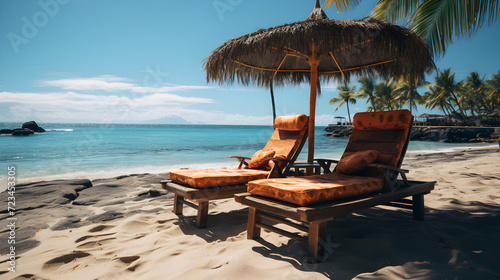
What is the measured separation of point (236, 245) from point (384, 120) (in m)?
2.37

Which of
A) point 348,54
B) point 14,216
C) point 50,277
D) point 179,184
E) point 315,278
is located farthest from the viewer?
point 348,54

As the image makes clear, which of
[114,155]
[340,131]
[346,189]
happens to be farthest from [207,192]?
[340,131]

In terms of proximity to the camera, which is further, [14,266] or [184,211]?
[184,211]

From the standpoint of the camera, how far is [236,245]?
7.79 feet

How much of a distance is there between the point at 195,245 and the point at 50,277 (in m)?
1.07

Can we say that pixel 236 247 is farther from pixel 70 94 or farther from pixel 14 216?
pixel 70 94

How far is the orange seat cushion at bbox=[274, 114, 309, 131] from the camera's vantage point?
163 inches

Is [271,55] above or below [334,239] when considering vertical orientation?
above

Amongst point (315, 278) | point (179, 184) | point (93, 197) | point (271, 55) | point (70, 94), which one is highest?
point (70, 94)

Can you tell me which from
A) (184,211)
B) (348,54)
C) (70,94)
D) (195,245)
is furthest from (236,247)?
(70,94)

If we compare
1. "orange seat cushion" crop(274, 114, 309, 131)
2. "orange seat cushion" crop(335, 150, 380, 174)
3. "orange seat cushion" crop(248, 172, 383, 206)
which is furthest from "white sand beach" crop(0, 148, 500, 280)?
"orange seat cushion" crop(274, 114, 309, 131)

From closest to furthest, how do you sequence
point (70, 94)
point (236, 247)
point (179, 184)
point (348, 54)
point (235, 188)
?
point (236, 247) < point (235, 188) < point (179, 184) < point (348, 54) < point (70, 94)

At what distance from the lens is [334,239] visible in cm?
245

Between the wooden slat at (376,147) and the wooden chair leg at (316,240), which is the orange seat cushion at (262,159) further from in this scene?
the wooden chair leg at (316,240)
